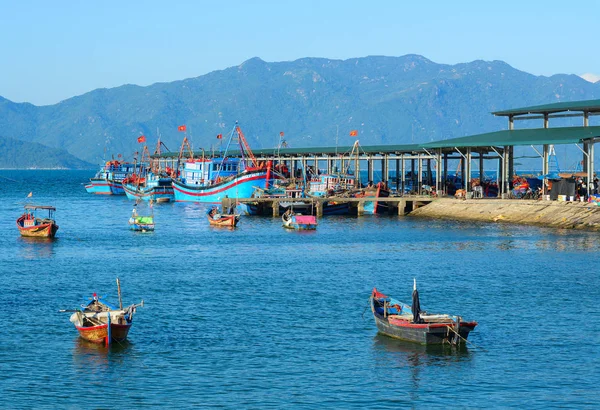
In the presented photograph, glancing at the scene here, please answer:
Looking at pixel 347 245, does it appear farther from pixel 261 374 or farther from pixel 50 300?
pixel 261 374

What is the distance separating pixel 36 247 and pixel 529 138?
48.5 metres

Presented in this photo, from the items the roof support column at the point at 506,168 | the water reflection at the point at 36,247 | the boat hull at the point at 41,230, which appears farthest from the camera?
the roof support column at the point at 506,168

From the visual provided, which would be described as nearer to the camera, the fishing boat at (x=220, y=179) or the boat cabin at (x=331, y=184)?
the boat cabin at (x=331, y=184)

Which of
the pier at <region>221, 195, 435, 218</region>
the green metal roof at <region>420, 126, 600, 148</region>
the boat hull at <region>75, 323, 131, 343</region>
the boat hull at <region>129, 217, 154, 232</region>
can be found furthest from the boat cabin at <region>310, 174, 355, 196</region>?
the boat hull at <region>75, 323, 131, 343</region>

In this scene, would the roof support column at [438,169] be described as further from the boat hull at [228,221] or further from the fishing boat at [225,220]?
the boat hull at [228,221]

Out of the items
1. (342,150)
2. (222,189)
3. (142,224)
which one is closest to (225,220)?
(142,224)

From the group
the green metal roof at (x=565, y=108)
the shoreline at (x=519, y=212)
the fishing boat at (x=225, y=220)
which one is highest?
the green metal roof at (x=565, y=108)

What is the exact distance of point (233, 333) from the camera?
43.6m

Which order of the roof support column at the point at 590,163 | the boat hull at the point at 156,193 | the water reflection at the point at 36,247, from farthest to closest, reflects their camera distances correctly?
the boat hull at the point at 156,193 < the roof support column at the point at 590,163 < the water reflection at the point at 36,247

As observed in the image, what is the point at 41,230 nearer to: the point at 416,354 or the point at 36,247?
the point at 36,247

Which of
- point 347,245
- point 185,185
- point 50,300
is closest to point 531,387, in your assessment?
point 50,300

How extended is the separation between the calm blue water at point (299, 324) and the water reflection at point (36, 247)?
450 mm

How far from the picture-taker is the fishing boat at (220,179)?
133 meters

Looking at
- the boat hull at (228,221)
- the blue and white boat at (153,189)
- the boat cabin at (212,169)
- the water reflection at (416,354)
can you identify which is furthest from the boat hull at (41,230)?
the blue and white boat at (153,189)
